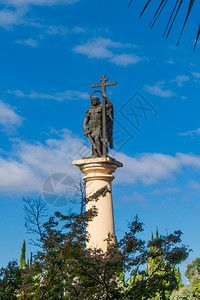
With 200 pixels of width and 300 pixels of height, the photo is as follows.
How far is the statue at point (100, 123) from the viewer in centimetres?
1270

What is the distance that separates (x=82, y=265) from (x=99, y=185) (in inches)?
186

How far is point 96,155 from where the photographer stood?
41.0ft

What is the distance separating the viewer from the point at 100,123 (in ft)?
42.3

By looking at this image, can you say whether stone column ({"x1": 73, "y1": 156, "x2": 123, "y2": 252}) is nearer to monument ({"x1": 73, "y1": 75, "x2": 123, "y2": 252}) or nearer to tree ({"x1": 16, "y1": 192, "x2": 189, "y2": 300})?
monument ({"x1": 73, "y1": 75, "x2": 123, "y2": 252})

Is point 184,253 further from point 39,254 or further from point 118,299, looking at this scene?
point 39,254

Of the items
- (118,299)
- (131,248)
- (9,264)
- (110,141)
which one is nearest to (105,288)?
(118,299)

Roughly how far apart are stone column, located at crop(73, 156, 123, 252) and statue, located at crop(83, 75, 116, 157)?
24.3 inches

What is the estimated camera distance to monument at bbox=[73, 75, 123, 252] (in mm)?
11758

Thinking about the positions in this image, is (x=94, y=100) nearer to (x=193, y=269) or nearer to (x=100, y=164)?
(x=100, y=164)

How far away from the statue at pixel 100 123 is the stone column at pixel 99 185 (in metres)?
0.62

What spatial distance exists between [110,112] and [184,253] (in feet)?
17.9

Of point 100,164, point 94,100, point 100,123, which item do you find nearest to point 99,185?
point 100,164

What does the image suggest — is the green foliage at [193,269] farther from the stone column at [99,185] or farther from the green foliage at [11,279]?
the green foliage at [11,279]

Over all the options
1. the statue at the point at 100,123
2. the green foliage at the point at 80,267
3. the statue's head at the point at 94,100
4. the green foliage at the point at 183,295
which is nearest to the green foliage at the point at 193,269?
the green foliage at the point at 183,295
